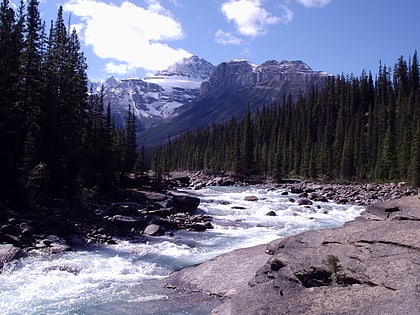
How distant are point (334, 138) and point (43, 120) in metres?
79.9

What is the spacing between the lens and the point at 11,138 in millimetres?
32688

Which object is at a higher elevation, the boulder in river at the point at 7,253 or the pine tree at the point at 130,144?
the pine tree at the point at 130,144

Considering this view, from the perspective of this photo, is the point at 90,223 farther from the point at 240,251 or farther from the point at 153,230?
the point at 240,251

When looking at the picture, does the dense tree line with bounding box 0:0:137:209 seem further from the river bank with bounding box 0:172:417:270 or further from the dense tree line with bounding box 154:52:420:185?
the dense tree line with bounding box 154:52:420:185

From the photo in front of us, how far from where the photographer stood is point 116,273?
1777cm

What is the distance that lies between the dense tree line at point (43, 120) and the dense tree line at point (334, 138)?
39.5 m

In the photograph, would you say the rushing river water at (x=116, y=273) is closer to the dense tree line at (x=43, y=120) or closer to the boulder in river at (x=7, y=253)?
the boulder in river at (x=7, y=253)

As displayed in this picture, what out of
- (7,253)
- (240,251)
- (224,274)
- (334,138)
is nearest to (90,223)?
(7,253)

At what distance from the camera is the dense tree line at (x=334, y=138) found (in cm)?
7603

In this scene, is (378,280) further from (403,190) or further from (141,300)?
(403,190)

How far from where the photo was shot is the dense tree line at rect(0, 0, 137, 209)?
3058 centimetres

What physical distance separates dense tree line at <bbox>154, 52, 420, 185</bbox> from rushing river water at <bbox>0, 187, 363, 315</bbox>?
43103 mm

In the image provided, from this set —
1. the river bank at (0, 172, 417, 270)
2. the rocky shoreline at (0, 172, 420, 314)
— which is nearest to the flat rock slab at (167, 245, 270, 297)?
the rocky shoreline at (0, 172, 420, 314)

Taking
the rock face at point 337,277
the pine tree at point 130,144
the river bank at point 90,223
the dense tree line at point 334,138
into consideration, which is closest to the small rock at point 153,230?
the river bank at point 90,223
